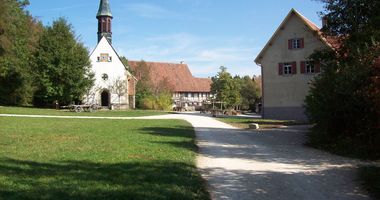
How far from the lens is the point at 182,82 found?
88.2 m

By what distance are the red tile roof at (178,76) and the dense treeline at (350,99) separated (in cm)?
6512

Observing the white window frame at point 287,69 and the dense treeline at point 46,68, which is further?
the dense treeline at point 46,68

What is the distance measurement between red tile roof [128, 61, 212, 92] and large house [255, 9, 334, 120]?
4291cm

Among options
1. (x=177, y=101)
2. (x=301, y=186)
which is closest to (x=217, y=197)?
(x=301, y=186)

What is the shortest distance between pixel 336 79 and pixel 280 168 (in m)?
5.42

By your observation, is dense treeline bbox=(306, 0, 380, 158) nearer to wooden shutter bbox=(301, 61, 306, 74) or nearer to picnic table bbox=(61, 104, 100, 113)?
wooden shutter bbox=(301, 61, 306, 74)

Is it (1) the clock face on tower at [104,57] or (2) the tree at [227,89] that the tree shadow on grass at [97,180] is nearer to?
(1) the clock face on tower at [104,57]

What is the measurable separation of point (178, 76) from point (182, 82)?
5.53ft

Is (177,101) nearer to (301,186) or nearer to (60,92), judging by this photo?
(60,92)

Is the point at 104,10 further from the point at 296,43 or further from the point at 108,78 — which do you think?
the point at 296,43

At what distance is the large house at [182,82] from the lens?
3383 inches

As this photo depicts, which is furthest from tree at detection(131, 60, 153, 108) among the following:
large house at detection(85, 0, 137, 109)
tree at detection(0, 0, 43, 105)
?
tree at detection(0, 0, 43, 105)

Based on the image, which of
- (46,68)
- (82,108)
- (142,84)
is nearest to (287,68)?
(82,108)

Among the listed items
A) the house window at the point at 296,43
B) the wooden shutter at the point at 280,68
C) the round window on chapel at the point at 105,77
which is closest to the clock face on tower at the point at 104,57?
the round window on chapel at the point at 105,77
